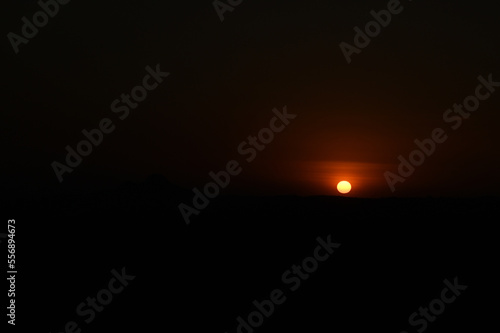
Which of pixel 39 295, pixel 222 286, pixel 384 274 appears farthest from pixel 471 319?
pixel 39 295

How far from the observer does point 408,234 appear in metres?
16.8

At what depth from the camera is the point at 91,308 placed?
34.9 feet

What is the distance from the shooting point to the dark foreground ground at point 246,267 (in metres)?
10.7

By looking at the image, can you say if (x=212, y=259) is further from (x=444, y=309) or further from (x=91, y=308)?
(x=444, y=309)

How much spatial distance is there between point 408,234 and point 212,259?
6.02 meters

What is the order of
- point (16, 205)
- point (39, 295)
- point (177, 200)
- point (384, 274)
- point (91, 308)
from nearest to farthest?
point (91, 308) → point (39, 295) → point (384, 274) → point (16, 205) → point (177, 200)

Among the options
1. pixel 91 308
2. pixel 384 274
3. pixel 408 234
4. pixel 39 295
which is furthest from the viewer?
pixel 408 234

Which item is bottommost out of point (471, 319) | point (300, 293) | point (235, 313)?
point (235, 313)

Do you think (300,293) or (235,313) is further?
(300,293)

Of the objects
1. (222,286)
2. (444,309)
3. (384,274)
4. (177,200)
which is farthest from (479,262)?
(177,200)

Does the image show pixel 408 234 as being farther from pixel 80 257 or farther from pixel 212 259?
pixel 80 257

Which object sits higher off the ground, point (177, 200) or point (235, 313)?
point (177, 200)

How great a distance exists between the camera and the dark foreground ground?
1070 centimetres

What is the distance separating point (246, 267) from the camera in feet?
44.8
